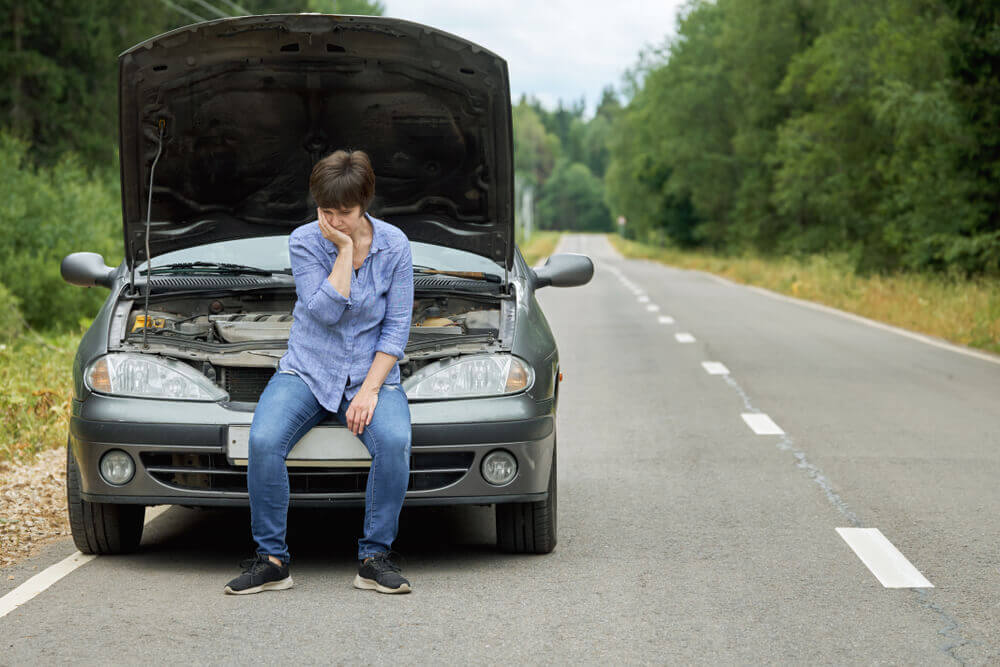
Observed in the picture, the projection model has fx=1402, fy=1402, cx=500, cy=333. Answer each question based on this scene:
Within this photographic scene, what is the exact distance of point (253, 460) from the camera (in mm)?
4980

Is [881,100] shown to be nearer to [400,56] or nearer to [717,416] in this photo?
[717,416]

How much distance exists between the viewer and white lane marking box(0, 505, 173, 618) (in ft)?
16.1

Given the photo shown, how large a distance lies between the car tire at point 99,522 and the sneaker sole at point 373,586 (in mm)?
997

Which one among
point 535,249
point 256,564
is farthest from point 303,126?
point 535,249

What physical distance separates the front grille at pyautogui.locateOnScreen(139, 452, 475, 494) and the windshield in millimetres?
1463

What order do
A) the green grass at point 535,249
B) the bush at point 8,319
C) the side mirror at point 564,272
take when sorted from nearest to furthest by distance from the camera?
1. the side mirror at point 564,272
2. the bush at point 8,319
3. the green grass at point 535,249

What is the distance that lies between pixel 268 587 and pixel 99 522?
90 cm

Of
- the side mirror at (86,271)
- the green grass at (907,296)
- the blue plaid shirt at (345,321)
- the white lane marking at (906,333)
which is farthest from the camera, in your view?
the green grass at (907,296)

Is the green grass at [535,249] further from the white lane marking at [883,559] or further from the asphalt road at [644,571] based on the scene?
the white lane marking at [883,559]

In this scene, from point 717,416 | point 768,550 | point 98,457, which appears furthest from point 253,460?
point 717,416

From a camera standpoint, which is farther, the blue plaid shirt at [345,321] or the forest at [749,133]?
the forest at [749,133]

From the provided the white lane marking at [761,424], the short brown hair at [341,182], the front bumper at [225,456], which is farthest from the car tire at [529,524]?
the white lane marking at [761,424]

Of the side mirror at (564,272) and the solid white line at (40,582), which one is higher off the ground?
the side mirror at (564,272)

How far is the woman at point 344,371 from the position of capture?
502 centimetres
